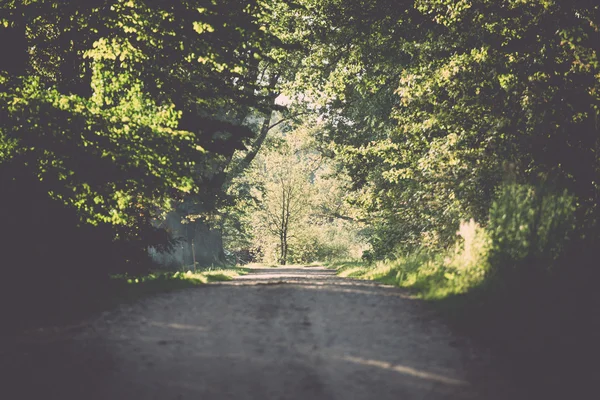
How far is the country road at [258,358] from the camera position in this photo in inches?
180

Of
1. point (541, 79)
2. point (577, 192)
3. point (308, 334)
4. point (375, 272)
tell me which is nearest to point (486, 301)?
point (308, 334)

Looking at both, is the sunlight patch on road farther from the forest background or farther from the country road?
the forest background

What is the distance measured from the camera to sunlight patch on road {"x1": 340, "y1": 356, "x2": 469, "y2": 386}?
4.77 m

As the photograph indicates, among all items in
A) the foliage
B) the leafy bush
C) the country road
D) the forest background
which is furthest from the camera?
the foliage

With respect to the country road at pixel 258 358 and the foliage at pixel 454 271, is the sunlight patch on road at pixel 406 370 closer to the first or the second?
the country road at pixel 258 358

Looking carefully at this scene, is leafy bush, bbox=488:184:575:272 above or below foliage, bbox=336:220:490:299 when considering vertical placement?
above

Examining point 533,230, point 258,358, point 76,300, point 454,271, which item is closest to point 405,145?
point 454,271

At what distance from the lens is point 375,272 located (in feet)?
A: 51.6

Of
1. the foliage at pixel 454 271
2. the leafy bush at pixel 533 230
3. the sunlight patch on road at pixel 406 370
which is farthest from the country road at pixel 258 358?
the leafy bush at pixel 533 230

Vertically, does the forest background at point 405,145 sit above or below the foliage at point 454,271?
above

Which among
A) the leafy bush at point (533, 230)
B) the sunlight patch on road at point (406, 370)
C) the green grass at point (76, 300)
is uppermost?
the leafy bush at point (533, 230)

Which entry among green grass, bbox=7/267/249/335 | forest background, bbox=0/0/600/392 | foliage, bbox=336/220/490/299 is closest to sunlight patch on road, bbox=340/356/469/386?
forest background, bbox=0/0/600/392

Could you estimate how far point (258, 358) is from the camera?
549 cm

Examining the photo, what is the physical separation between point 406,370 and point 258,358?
1.46 metres
